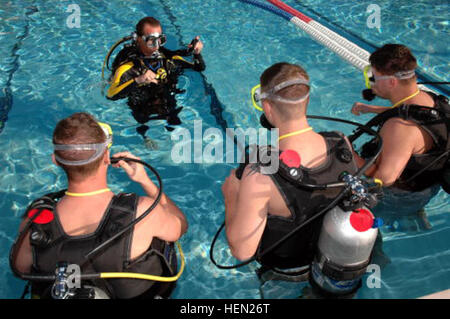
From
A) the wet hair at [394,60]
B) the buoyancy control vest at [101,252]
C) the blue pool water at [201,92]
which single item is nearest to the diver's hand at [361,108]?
the wet hair at [394,60]

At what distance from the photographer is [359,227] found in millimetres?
1858

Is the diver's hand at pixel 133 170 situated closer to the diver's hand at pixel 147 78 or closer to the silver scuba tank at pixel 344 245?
the silver scuba tank at pixel 344 245

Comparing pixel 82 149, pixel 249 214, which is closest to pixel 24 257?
pixel 82 149

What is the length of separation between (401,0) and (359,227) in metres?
7.86

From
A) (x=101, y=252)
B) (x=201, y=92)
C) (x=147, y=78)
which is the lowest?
(x=201, y=92)

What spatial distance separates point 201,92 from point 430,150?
11.4ft

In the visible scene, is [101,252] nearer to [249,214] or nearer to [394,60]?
[249,214]

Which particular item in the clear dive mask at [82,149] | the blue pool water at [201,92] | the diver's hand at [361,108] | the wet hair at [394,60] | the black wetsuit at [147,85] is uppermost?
the wet hair at [394,60]

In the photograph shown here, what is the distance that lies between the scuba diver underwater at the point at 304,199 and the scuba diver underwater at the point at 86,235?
562 millimetres

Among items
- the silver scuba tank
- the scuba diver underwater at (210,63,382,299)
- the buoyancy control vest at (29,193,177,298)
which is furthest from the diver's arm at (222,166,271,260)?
the buoyancy control vest at (29,193,177,298)

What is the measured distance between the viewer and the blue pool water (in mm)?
3180

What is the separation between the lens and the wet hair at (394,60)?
8.44 feet

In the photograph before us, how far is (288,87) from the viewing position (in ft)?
6.63
